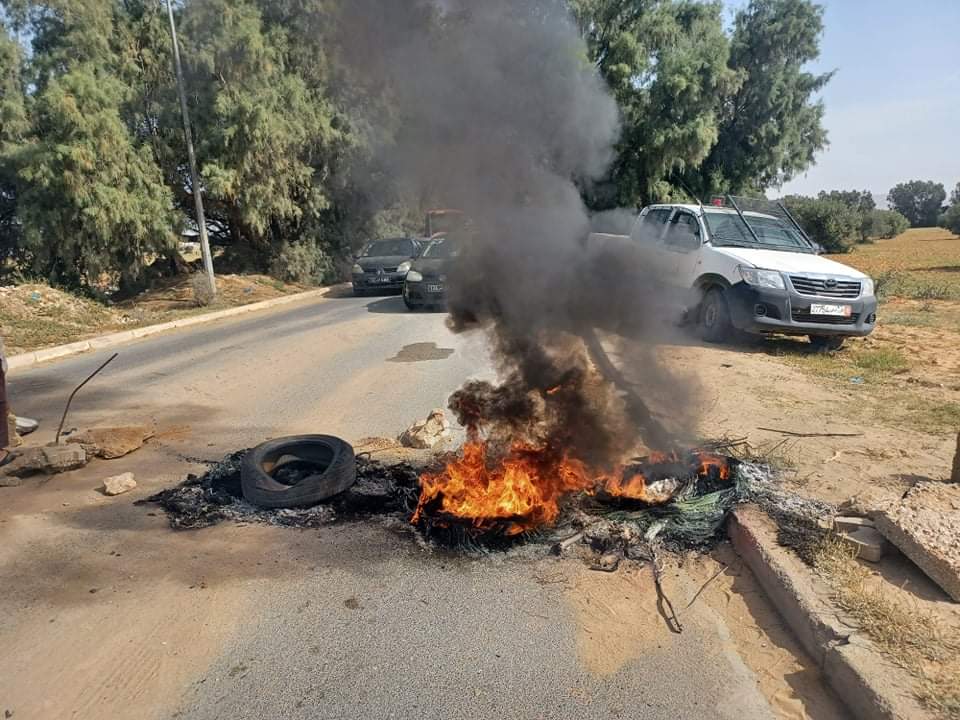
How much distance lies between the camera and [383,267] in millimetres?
17219

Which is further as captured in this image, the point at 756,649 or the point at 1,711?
the point at 756,649

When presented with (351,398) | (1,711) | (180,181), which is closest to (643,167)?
(351,398)

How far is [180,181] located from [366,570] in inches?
732

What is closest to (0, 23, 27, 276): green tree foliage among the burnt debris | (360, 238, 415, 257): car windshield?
(360, 238, 415, 257): car windshield

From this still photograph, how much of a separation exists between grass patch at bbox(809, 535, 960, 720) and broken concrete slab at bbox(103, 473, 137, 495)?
4287 millimetres

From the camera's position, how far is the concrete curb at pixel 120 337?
946 cm

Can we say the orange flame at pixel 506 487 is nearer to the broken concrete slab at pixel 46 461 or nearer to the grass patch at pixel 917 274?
the broken concrete slab at pixel 46 461

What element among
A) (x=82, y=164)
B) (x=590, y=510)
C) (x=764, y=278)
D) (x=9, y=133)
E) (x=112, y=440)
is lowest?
(x=112, y=440)

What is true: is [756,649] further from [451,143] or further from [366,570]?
[451,143]

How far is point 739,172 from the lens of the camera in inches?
1031

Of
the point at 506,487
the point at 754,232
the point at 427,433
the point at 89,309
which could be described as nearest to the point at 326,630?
the point at 506,487

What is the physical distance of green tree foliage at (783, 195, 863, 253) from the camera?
34.4m

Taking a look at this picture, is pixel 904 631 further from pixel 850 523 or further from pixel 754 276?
pixel 754 276

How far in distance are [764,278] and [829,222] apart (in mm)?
30645
